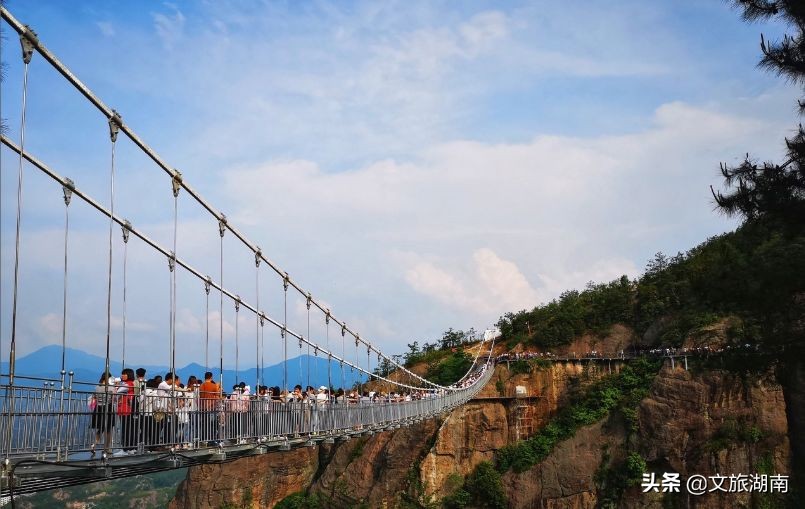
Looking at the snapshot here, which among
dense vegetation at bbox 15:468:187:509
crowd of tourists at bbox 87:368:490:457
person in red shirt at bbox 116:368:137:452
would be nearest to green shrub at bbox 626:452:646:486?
crowd of tourists at bbox 87:368:490:457

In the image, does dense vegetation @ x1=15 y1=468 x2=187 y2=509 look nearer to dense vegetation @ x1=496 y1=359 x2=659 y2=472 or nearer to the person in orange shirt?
dense vegetation @ x1=496 y1=359 x2=659 y2=472

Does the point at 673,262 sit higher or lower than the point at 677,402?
higher

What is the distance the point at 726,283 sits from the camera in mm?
9703

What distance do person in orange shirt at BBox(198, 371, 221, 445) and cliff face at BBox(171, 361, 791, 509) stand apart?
62.5 feet

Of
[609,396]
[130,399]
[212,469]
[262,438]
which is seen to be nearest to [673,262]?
[609,396]

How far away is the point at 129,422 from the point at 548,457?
21840mm

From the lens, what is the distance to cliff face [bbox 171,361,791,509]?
78.7 ft

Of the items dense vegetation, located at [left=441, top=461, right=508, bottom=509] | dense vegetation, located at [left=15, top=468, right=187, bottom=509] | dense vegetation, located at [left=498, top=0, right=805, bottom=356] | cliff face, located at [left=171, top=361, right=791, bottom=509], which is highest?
dense vegetation, located at [left=498, top=0, right=805, bottom=356]

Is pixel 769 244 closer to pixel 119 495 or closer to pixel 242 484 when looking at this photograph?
pixel 242 484

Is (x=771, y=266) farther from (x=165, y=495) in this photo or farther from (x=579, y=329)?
(x=165, y=495)

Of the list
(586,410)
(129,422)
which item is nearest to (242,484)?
(586,410)

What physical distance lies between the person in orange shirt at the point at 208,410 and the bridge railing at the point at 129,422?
1cm

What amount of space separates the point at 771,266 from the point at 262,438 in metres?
6.35

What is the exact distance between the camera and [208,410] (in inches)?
316
